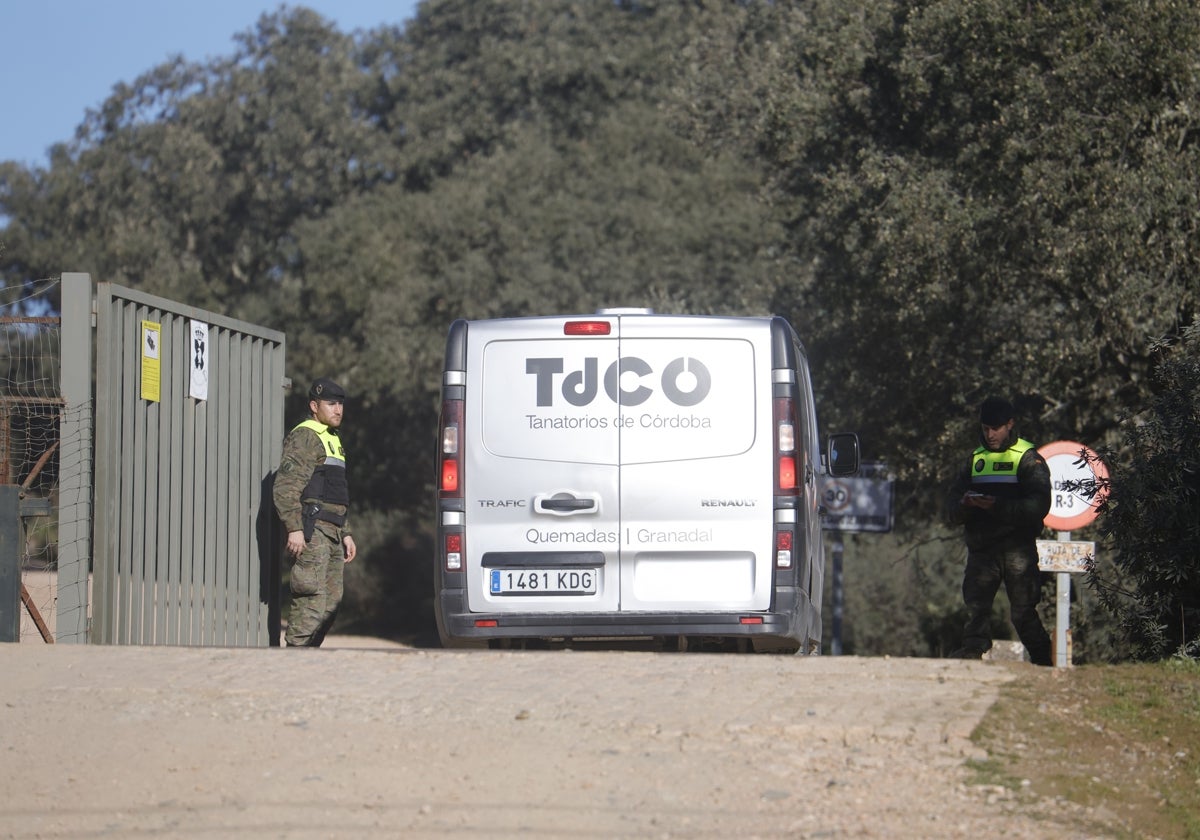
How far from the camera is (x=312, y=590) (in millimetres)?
9711

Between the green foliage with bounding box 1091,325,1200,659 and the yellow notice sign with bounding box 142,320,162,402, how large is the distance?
5.37m

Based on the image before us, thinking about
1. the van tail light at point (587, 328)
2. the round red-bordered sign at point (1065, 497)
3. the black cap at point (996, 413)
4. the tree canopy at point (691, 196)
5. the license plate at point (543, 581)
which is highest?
the tree canopy at point (691, 196)

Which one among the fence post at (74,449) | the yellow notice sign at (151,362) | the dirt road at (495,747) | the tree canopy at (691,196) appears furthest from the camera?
the tree canopy at (691,196)

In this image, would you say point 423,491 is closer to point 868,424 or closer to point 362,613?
point 362,613

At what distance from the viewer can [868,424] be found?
17.9 meters

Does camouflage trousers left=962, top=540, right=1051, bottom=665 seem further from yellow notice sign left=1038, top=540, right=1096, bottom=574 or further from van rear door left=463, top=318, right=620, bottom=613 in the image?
van rear door left=463, top=318, right=620, bottom=613

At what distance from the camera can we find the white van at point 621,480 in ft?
27.3

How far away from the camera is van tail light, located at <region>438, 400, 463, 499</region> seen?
8398 mm

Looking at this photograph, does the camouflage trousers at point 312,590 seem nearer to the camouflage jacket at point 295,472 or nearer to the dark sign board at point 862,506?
the camouflage jacket at point 295,472

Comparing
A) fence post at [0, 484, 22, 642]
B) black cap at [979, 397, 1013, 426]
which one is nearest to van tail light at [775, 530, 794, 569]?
black cap at [979, 397, 1013, 426]

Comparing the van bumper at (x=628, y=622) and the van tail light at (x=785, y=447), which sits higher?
the van tail light at (x=785, y=447)

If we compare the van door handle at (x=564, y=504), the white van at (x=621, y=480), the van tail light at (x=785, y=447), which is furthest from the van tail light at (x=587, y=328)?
the van tail light at (x=785, y=447)

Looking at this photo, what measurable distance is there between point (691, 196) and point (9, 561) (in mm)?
25529

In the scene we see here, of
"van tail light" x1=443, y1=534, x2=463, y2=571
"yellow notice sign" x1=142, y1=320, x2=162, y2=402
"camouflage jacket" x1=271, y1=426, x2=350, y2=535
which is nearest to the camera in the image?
"van tail light" x1=443, y1=534, x2=463, y2=571
